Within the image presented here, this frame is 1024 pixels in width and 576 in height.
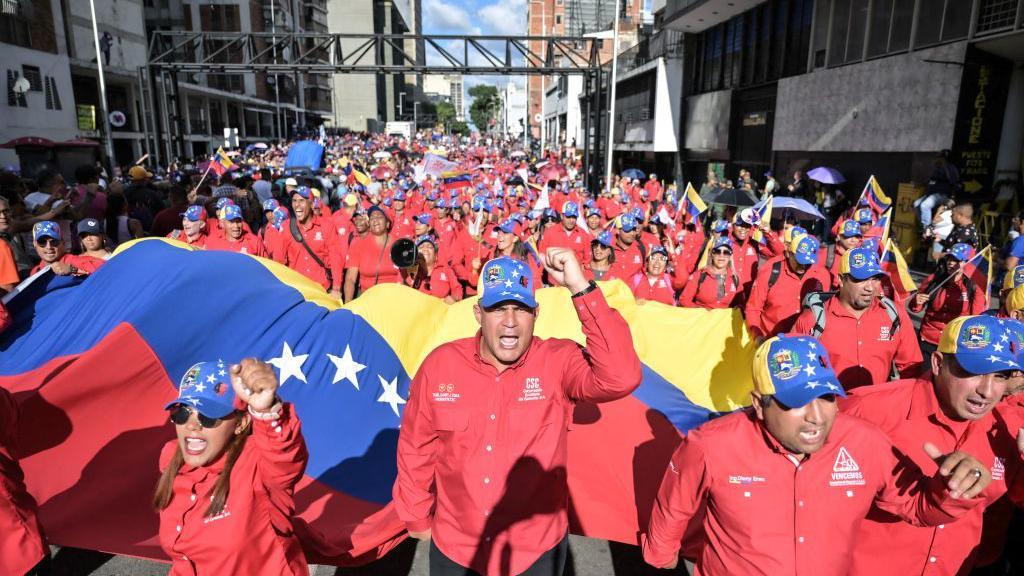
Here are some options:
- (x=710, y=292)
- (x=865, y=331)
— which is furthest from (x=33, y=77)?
(x=865, y=331)

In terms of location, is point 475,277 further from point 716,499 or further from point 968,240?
point 968,240

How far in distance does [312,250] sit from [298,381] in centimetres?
420

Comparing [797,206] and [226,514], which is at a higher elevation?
[797,206]

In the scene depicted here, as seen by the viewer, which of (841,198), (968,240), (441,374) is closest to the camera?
(441,374)

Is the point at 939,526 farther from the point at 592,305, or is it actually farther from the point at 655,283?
the point at 655,283

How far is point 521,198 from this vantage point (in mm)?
17172

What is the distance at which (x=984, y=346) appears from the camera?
2635 mm

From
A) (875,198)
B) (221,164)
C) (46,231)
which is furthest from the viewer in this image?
(221,164)

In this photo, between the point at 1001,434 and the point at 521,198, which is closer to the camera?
the point at 1001,434

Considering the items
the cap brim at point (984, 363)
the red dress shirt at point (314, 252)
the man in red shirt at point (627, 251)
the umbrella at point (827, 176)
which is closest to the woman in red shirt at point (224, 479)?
the cap brim at point (984, 363)

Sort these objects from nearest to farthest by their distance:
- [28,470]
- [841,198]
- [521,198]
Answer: [28,470] → [521,198] → [841,198]

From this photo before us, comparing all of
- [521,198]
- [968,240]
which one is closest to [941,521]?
[968,240]

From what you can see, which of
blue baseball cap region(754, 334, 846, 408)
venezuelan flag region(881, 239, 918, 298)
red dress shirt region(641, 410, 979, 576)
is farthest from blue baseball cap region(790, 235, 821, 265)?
blue baseball cap region(754, 334, 846, 408)

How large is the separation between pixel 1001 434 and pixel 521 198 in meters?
14.8
